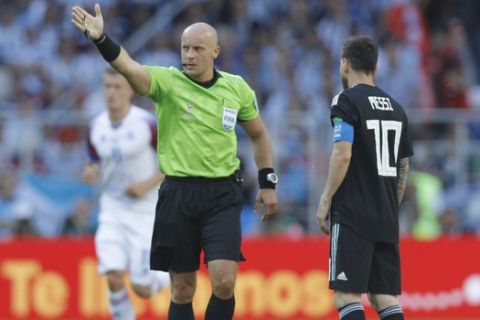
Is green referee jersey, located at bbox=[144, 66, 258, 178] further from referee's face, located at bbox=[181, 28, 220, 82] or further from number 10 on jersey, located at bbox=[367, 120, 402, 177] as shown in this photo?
number 10 on jersey, located at bbox=[367, 120, 402, 177]

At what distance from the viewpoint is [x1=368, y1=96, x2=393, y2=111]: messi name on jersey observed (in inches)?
361

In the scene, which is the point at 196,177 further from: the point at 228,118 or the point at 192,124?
the point at 228,118

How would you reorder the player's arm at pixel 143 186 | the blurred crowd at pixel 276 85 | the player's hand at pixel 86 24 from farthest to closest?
the blurred crowd at pixel 276 85
the player's arm at pixel 143 186
the player's hand at pixel 86 24

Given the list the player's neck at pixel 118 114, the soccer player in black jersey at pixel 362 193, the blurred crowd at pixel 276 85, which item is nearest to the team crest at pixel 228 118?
the soccer player in black jersey at pixel 362 193

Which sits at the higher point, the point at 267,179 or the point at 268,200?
the point at 267,179

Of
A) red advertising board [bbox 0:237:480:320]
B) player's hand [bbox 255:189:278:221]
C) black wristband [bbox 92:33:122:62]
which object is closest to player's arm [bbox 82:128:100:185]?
player's hand [bbox 255:189:278:221]

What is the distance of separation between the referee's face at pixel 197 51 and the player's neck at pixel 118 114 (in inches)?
110

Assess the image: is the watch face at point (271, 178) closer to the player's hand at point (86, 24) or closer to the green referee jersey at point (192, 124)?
the green referee jersey at point (192, 124)

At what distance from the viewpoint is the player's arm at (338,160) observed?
8.98 meters

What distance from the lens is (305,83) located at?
18.4 meters

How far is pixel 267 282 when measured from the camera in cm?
1580

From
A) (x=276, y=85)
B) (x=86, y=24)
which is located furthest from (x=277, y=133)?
(x=86, y=24)

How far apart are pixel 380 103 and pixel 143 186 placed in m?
3.31

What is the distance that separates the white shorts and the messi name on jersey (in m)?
3.63
